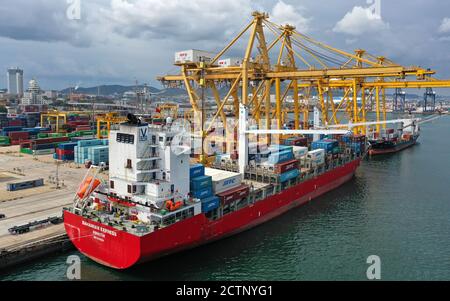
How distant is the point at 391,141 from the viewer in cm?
6688

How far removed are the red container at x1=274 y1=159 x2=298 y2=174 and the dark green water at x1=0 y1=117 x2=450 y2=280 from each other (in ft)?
12.5

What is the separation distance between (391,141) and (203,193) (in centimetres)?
5305

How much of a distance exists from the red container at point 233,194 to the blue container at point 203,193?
3.62 ft

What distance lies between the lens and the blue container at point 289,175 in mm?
31469

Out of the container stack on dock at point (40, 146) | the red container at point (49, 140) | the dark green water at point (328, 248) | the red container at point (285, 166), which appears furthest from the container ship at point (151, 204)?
the red container at point (49, 140)

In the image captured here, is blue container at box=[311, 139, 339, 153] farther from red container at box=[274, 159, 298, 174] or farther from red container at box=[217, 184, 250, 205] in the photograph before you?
red container at box=[217, 184, 250, 205]

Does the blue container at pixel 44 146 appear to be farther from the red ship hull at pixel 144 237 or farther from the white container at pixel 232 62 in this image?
the red ship hull at pixel 144 237

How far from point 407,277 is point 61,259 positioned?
19.7m

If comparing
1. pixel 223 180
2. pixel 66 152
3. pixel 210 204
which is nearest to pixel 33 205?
pixel 210 204

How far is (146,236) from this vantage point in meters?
19.5

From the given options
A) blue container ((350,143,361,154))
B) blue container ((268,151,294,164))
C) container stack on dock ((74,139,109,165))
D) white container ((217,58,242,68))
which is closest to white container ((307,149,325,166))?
blue container ((268,151,294,164))

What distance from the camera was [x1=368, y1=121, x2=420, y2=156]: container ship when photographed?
216 ft

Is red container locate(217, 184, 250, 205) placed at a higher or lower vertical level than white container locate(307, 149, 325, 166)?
lower

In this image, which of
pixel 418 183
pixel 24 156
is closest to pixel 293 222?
pixel 418 183
